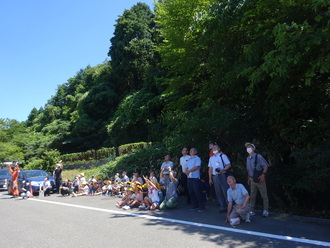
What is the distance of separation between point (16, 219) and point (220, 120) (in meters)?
6.90

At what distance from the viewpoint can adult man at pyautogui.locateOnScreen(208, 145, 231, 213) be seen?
7991mm

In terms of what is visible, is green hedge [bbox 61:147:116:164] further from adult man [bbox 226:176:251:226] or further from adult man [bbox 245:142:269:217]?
adult man [bbox 226:176:251:226]

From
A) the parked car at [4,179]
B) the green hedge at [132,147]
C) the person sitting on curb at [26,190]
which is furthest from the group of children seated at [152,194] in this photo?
the parked car at [4,179]

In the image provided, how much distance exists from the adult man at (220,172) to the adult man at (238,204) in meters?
0.91

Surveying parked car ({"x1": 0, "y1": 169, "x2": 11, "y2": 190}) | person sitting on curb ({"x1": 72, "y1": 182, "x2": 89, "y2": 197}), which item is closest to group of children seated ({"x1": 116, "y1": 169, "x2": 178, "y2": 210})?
person sitting on curb ({"x1": 72, "y1": 182, "x2": 89, "y2": 197})

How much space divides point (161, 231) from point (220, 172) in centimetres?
237

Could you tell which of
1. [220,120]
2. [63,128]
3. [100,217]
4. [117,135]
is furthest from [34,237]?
[63,128]

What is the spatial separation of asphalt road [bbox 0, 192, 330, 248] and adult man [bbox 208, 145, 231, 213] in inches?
19.3

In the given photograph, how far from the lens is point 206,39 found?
9.20 meters

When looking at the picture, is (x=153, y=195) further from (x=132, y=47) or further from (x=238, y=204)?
(x=132, y=47)

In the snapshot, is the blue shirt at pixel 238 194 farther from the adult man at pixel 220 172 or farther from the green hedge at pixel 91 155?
the green hedge at pixel 91 155

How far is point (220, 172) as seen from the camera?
26.3 ft

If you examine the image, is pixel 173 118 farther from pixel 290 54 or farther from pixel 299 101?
pixel 290 54

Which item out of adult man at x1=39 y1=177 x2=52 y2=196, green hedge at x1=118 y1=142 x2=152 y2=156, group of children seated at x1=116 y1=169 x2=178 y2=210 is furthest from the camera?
green hedge at x1=118 y1=142 x2=152 y2=156
